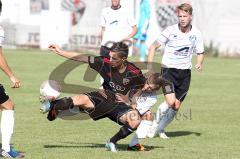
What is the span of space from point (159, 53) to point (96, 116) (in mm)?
25700

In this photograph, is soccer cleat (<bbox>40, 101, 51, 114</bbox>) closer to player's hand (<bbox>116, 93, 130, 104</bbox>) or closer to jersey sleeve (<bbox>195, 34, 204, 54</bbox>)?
player's hand (<bbox>116, 93, 130, 104</bbox>)

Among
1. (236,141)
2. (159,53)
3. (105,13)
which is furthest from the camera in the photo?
(159,53)

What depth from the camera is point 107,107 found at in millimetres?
11375

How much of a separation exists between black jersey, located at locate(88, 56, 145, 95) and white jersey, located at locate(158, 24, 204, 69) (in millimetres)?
2146

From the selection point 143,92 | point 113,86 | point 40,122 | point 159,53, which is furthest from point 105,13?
point 159,53

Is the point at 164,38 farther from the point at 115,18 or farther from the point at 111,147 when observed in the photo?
the point at 115,18

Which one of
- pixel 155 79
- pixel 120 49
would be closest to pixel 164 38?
pixel 155 79

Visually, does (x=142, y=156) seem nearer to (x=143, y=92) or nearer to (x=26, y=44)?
(x=143, y=92)

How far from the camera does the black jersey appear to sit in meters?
11.4

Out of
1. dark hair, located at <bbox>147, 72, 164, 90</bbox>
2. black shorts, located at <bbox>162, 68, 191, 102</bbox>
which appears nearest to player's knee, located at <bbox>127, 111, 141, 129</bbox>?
dark hair, located at <bbox>147, 72, 164, 90</bbox>

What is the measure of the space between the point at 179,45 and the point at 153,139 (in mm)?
1749

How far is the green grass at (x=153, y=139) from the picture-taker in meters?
11.1

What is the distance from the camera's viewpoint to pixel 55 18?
123ft

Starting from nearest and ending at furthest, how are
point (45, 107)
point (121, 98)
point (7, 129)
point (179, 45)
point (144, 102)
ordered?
point (7, 129) → point (45, 107) → point (121, 98) → point (144, 102) → point (179, 45)
